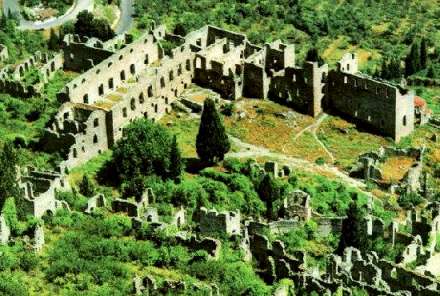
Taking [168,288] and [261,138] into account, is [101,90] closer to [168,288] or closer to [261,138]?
[261,138]

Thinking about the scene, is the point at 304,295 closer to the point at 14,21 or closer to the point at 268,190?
the point at 268,190

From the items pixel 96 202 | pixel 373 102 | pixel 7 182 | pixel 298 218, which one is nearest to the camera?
pixel 7 182

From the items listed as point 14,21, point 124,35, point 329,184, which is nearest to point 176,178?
point 329,184

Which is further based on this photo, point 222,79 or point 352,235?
point 222,79

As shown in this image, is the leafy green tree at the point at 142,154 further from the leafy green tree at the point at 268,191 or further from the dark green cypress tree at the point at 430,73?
the dark green cypress tree at the point at 430,73

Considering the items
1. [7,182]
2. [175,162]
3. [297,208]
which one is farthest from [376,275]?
[7,182]

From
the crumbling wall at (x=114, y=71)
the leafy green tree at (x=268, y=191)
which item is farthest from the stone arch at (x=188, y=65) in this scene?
the leafy green tree at (x=268, y=191)

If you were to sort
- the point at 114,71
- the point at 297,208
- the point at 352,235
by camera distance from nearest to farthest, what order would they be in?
the point at 352,235 → the point at 297,208 → the point at 114,71

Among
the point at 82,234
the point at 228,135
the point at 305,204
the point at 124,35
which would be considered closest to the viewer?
the point at 82,234
